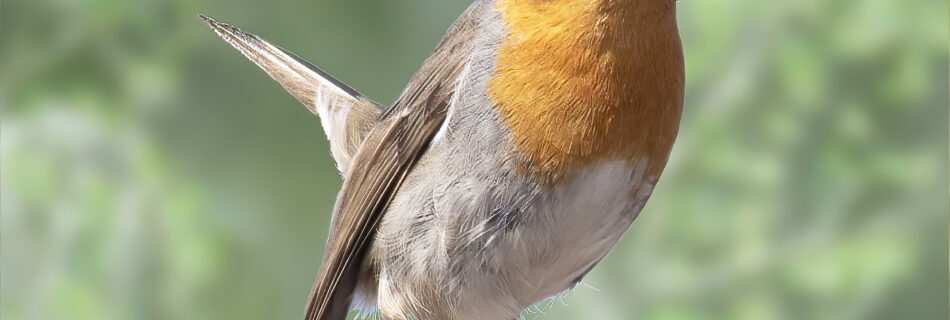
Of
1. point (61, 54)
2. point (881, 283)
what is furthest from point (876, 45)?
point (61, 54)

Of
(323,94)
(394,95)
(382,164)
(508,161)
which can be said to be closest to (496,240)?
(508,161)

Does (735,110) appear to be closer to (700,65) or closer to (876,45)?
(700,65)

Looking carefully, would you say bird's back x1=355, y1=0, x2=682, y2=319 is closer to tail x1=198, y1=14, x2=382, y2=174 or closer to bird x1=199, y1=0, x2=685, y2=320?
bird x1=199, y1=0, x2=685, y2=320

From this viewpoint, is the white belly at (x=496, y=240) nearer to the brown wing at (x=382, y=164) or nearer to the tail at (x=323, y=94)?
the brown wing at (x=382, y=164)

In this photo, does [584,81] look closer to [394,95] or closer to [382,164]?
[382,164]

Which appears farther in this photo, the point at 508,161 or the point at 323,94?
the point at 323,94

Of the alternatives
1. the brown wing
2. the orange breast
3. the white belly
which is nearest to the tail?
the brown wing

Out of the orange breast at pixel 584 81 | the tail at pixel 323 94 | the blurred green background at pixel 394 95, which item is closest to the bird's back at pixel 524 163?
the orange breast at pixel 584 81
